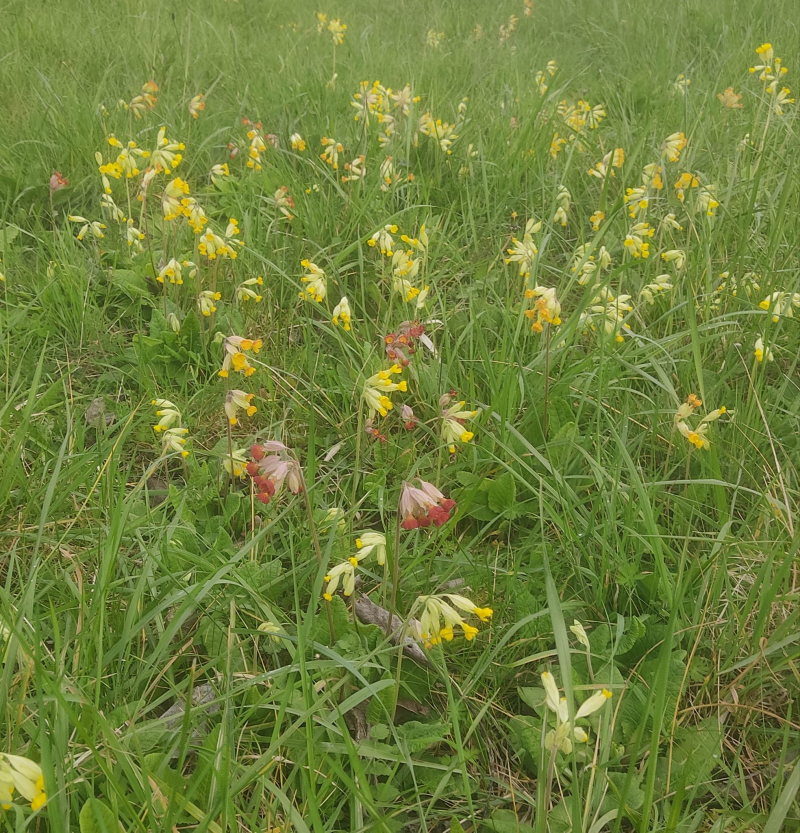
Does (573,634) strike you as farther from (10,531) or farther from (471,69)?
(471,69)

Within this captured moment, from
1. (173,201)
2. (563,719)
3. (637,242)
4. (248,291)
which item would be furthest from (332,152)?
(563,719)

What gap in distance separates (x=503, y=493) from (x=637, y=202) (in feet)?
4.42

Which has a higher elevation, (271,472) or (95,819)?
(271,472)

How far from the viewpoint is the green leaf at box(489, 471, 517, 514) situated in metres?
1.77

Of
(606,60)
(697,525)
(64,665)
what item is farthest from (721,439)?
(606,60)

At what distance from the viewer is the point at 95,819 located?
1091 mm

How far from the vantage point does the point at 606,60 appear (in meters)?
5.12

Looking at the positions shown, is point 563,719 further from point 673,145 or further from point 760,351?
point 673,145

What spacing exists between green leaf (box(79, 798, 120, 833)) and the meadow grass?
1cm

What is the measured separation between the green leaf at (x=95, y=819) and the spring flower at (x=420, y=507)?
667mm

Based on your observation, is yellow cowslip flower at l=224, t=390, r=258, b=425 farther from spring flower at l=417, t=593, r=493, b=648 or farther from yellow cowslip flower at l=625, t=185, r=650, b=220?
yellow cowslip flower at l=625, t=185, r=650, b=220

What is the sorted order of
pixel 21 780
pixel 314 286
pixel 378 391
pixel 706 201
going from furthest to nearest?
pixel 706 201
pixel 314 286
pixel 378 391
pixel 21 780

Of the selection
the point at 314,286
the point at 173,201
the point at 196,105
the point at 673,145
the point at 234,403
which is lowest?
the point at 234,403

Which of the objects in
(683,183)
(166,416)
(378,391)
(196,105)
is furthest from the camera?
(196,105)
